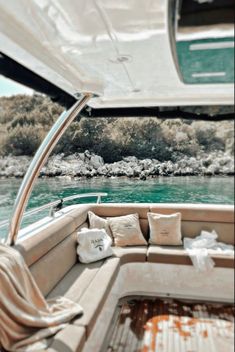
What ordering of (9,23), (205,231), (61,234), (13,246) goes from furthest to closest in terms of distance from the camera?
(205,231) → (61,234) → (13,246) → (9,23)

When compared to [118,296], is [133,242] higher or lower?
higher

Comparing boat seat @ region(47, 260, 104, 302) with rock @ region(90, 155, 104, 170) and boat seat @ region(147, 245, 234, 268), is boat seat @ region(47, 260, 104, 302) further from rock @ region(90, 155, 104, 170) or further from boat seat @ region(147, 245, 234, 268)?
rock @ region(90, 155, 104, 170)

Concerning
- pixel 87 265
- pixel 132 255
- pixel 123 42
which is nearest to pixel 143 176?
pixel 132 255

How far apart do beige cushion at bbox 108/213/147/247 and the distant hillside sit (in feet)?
1.91

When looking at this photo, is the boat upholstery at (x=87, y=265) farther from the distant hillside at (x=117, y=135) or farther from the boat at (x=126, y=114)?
the distant hillside at (x=117, y=135)

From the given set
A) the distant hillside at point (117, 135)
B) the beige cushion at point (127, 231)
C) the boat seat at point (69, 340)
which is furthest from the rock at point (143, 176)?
the boat seat at point (69, 340)

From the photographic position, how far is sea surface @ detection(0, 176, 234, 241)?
1673 millimetres

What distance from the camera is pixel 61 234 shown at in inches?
72.2

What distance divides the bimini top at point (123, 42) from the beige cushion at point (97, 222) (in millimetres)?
1114

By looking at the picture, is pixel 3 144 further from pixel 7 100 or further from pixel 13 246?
pixel 13 246

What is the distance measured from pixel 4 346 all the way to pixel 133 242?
53.1 inches

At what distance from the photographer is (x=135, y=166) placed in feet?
6.95

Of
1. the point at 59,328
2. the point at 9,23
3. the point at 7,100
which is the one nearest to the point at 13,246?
the point at 59,328

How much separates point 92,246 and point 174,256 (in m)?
0.58
